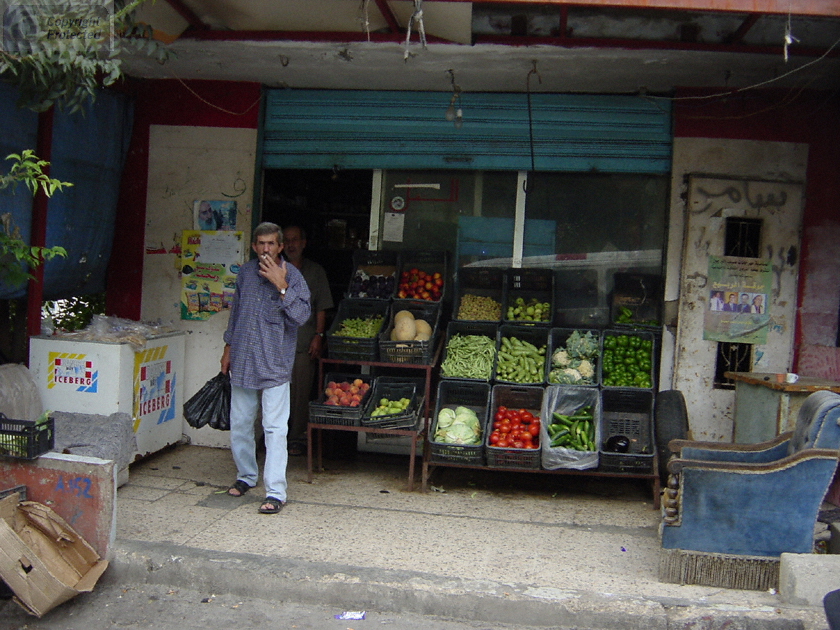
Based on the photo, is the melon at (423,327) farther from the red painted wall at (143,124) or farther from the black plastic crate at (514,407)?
the red painted wall at (143,124)

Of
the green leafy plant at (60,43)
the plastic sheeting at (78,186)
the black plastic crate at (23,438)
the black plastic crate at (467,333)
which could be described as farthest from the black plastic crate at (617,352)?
the plastic sheeting at (78,186)

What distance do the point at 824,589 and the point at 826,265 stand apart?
333 cm

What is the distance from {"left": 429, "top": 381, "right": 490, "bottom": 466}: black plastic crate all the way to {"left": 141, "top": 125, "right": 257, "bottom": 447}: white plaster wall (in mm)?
2268

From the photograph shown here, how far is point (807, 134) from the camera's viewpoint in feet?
20.4

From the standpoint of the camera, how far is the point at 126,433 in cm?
561

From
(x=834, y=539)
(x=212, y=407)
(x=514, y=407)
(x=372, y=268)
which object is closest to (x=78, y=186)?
(x=212, y=407)

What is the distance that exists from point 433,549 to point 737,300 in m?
3.55

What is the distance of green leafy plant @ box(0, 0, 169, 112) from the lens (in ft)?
14.1

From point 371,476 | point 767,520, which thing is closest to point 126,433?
point 371,476

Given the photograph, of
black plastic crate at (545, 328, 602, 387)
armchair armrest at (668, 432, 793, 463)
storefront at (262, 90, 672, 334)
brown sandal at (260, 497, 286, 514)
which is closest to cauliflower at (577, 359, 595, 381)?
black plastic crate at (545, 328, 602, 387)

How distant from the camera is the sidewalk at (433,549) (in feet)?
12.9

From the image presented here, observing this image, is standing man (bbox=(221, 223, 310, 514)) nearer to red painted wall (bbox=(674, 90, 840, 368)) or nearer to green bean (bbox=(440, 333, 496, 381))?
green bean (bbox=(440, 333, 496, 381))

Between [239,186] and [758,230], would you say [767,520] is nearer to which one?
[758,230]

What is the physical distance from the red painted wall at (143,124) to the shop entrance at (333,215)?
147 centimetres
